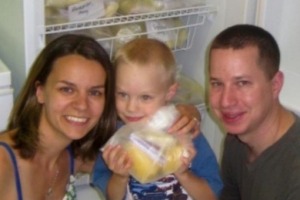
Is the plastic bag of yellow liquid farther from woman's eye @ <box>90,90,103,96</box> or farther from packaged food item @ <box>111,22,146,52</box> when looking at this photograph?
packaged food item @ <box>111,22,146,52</box>

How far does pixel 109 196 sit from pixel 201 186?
0.79 feet

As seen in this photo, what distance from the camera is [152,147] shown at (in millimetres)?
1337

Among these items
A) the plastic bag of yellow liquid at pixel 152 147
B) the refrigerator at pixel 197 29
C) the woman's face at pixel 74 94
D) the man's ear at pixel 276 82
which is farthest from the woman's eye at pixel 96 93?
the man's ear at pixel 276 82

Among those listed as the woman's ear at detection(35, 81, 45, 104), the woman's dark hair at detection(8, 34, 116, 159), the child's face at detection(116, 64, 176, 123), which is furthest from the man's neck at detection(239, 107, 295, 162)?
the woman's ear at detection(35, 81, 45, 104)

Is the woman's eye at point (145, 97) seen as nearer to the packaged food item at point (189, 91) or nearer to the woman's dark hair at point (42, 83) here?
the woman's dark hair at point (42, 83)

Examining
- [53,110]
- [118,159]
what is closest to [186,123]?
[118,159]

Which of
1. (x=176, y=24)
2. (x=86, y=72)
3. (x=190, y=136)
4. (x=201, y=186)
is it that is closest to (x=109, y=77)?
(x=86, y=72)

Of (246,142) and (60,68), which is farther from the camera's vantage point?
(246,142)

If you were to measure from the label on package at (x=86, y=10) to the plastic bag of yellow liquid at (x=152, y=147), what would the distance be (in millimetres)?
358

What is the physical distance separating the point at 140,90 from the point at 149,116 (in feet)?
0.22

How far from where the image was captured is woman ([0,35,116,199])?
1.36 m

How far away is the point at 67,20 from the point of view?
1.57 metres

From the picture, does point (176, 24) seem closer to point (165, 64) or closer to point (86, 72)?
point (165, 64)

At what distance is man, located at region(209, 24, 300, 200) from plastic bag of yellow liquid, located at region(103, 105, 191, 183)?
0.48 feet
